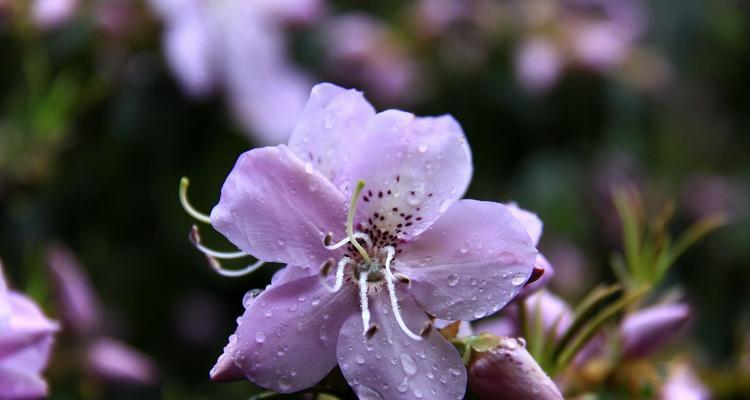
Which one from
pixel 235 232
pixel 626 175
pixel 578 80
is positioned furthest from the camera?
pixel 626 175

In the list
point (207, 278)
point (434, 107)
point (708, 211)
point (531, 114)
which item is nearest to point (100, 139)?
point (207, 278)

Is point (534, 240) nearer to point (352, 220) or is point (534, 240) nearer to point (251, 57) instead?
point (352, 220)

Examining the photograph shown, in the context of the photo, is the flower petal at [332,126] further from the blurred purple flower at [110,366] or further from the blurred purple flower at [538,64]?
the blurred purple flower at [538,64]

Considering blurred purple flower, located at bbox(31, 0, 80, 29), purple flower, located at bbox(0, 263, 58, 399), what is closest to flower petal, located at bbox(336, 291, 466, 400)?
purple flower, located at bbox(0, 263, 58, 399)

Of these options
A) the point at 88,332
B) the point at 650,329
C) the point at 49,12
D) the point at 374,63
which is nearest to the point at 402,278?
the point at 650,329

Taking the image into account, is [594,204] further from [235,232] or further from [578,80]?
[235,232]

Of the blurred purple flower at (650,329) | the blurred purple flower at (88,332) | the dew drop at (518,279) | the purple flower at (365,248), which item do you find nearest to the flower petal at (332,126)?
the purple flower at (365,248)
